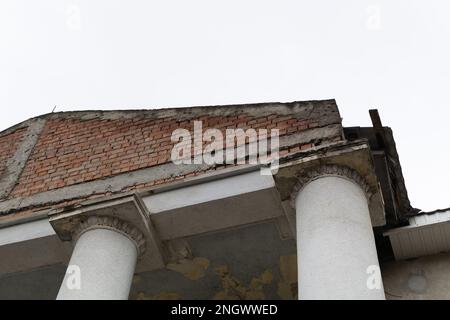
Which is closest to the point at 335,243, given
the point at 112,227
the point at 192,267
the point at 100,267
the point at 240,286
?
the point at 100,267

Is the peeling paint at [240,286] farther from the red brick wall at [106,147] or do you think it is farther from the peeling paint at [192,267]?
the red brick wall at [106,147]

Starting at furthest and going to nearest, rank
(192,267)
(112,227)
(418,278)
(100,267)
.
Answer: (192,267), (418,278), (112,227), (100,267)

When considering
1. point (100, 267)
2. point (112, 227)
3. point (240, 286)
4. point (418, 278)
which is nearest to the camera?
point (100, 267)

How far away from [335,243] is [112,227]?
2.54 m

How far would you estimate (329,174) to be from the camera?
259 inches

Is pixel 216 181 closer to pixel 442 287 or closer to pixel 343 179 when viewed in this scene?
pixel 343 179

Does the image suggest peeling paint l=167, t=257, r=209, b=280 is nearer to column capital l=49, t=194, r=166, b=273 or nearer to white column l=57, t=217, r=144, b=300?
column capital l=49, t=194, r=166, b=273

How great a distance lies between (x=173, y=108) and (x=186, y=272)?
224 centimetres

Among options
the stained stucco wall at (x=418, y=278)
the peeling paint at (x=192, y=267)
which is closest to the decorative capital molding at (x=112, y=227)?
the peeling paint at (x=192, y=267)

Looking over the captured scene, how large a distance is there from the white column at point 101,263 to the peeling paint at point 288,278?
1947 mm

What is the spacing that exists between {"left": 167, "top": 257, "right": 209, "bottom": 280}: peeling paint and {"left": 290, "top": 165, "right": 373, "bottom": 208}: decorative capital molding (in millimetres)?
1862

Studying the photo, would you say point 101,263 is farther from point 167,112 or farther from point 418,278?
point 418,278

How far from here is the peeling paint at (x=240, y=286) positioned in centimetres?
830
